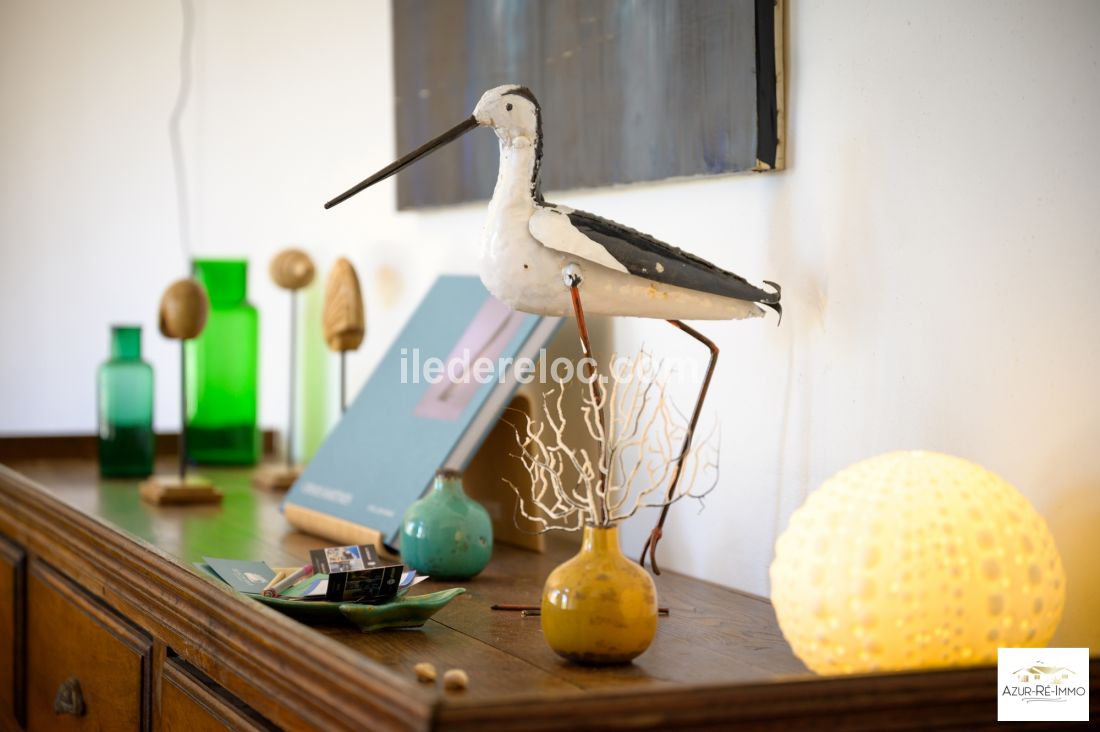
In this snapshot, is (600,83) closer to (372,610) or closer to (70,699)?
(372,610)

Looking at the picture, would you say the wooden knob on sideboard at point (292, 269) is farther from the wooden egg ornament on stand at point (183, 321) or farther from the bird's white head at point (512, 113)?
the bird's white head at point (512, 113)

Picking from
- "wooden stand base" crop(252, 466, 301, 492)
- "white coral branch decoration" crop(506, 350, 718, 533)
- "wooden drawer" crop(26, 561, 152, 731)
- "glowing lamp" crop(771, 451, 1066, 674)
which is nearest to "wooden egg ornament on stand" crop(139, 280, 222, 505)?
"wooden stand base" crop(252, 466, 301, 492)

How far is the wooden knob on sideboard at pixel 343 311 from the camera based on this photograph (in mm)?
1915

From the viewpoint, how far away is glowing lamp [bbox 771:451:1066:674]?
761mm

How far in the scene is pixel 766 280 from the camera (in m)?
1.19

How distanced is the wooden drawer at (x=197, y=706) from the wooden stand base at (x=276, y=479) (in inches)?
30.6

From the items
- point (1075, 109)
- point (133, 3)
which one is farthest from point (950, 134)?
point (133, 3)

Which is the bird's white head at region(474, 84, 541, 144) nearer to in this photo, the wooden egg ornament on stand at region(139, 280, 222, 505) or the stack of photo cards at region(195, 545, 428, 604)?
the stack of photo cards at region(195, 545, 428, 604)

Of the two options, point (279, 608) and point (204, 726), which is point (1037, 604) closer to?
point (279, 608)

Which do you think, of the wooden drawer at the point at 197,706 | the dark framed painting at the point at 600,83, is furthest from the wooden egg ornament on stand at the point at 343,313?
the wooden drawer at the point at 197,706

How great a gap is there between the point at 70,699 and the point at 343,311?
71cm

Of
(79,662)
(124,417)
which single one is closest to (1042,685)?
(79,662)

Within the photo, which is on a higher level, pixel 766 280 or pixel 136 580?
pixel 766 280

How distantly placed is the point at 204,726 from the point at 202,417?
1231mm
